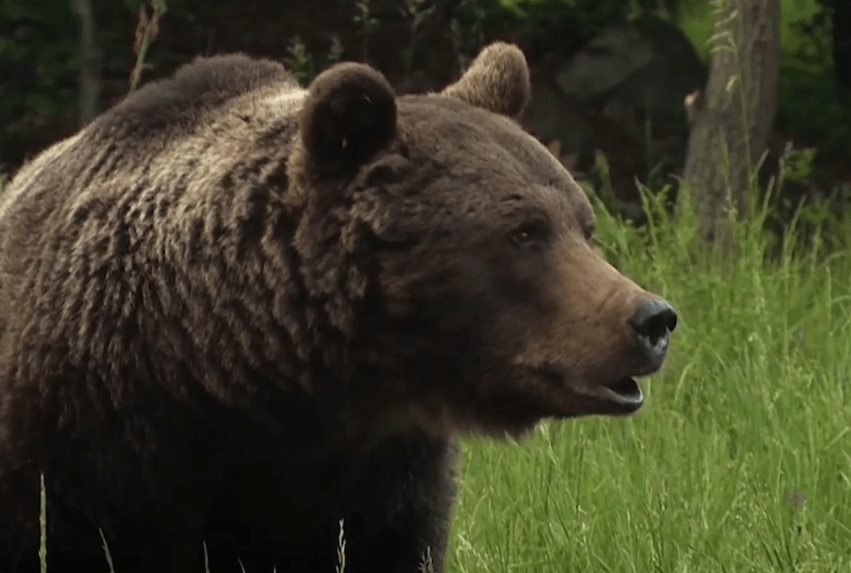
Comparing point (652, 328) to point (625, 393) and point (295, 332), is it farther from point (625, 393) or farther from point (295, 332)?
point (295, 332)

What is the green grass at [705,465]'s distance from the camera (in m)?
3.75

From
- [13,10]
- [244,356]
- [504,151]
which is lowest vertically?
[13,10]

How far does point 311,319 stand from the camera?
3.21 m

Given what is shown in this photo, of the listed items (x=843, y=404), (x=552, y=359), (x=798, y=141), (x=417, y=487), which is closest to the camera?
(x=552, y=359)

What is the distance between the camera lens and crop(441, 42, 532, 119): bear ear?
371 cm

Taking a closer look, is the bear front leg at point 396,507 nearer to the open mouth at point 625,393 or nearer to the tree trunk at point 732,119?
the open mouth at point 625,393

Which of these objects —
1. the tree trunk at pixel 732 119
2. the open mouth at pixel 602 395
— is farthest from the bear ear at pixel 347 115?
the tree trunk at pixel 732 119

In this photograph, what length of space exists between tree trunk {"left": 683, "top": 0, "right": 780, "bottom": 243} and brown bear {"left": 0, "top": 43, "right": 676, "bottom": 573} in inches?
172

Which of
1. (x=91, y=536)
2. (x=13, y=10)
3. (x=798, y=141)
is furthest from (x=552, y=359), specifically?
(x=798, y=141)

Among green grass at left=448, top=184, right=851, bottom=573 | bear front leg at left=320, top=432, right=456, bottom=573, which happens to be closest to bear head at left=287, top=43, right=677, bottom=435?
bear front leg at left=320, top=432, right=456, bottom=573

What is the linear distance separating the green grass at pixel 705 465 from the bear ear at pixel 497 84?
0.90 metres

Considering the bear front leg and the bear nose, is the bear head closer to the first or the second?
the bear nose

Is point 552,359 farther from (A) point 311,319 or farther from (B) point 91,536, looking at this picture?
(B) point 91,536

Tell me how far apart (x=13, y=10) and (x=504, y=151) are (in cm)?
785
